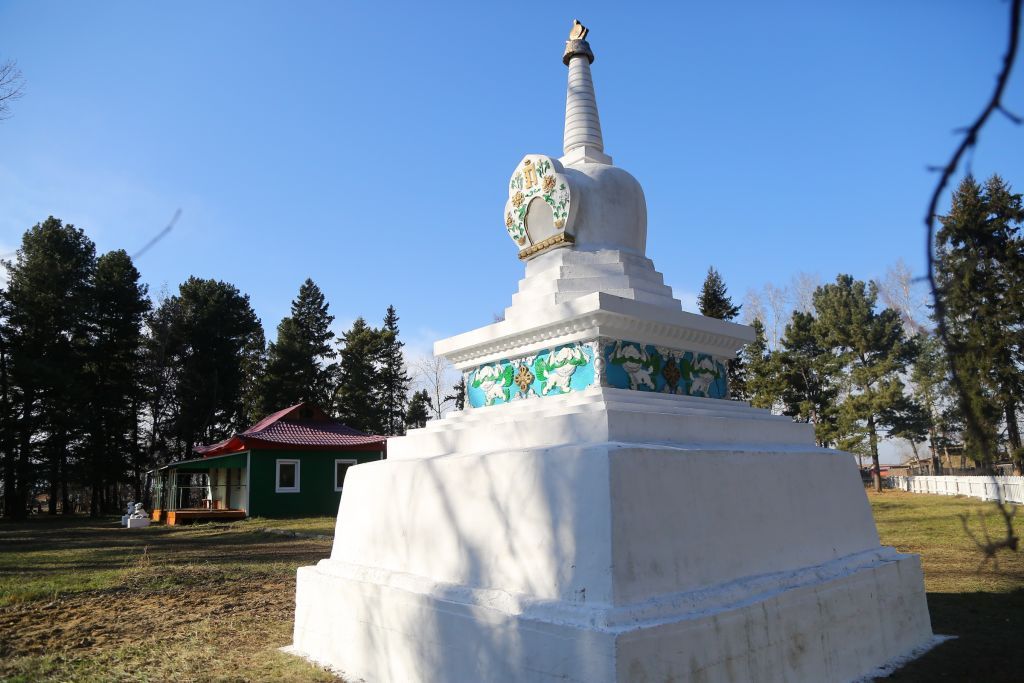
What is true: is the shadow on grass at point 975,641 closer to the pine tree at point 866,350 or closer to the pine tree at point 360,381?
the pine tree at point 866,350

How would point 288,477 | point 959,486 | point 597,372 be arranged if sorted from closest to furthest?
1. point 597,372
2. point 288,477
3. point 959,486

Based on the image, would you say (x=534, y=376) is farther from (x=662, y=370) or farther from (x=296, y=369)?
(x=296, y=369)

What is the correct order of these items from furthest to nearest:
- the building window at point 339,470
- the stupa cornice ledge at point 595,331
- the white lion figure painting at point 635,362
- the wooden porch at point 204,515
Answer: the building window at point 339,470, the wooden porch at point 204,515, the white lion figure painting at point 635,362, the stupa cornice ledge at point 595,331

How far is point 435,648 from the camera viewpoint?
14.5ft

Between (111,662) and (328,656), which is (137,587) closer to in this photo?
(111,662)

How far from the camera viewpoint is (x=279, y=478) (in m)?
22.7

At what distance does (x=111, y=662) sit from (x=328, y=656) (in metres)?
1.73

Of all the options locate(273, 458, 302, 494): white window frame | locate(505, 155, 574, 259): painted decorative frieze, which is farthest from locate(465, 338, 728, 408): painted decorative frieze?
locate(273, 458, 302, 494): white window frame

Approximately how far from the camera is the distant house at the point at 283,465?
72.8 ft

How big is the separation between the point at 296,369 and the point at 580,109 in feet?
111

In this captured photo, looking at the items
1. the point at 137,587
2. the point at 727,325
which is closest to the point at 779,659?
the point at 727,325

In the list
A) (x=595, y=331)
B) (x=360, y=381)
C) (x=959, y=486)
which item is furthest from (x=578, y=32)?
(x=360, y=381)

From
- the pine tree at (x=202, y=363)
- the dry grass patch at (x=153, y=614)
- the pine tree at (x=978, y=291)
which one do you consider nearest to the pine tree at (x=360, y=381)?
the pine tree at (x=202, y=363)

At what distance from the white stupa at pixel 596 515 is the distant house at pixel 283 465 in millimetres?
17428
